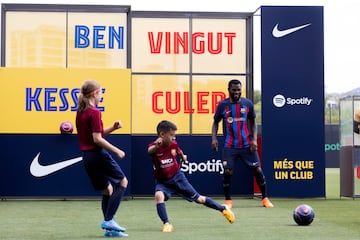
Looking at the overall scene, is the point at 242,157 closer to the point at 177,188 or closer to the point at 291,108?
the point at 291,108

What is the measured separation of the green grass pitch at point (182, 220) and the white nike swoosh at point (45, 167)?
1.69 ft

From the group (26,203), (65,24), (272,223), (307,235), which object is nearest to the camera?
(307,235)

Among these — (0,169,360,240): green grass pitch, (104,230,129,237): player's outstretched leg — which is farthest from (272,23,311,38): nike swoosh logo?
(104,230,129,237): player's outstretched leg

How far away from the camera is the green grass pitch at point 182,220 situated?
29.1ft

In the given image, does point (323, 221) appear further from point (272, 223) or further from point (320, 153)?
point (320, 153)

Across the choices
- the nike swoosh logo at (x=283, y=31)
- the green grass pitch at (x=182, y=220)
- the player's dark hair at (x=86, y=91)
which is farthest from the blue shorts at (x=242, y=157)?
the player's dark hair at (x=86, y=91)

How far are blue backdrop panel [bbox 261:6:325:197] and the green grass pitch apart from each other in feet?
1.53

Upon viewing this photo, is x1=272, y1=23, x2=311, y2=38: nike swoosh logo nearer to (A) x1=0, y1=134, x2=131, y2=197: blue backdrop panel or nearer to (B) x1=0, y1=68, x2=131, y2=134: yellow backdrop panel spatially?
(B) x1=0, y1=68, x2=131, y2=134: yellow backdrop panel

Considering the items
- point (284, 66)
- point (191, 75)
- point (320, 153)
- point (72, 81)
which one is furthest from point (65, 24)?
point (320, 153)

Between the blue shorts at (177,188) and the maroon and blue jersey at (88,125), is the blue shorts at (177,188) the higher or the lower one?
the lower one

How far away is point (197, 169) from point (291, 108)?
213 cm

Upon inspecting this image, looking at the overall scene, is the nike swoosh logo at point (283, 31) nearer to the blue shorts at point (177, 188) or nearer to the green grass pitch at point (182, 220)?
the green grass pitch at point (182, 220)

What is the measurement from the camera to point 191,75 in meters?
15.9

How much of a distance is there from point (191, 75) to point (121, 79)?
64.9 inches
